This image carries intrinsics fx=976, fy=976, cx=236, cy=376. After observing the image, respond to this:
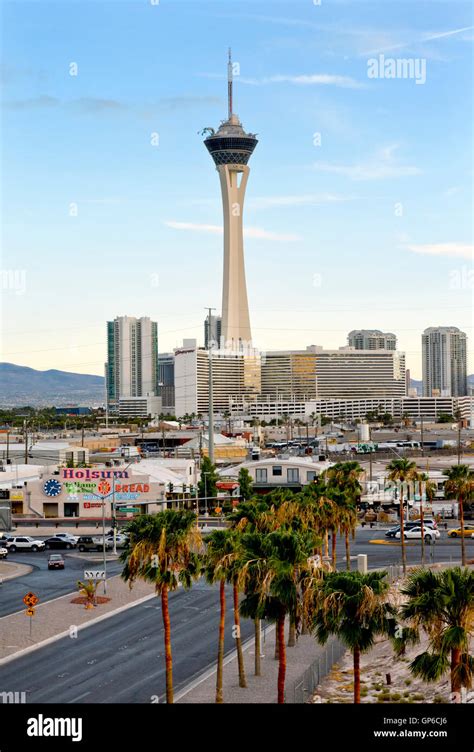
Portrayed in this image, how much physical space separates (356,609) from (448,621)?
108 inches

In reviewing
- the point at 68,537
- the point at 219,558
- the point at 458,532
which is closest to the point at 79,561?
the point at 68,537

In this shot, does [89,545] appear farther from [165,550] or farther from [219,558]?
[165,550]

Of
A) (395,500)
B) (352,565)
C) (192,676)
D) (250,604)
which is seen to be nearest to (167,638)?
(250,604)

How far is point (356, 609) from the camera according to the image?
78.8 feet

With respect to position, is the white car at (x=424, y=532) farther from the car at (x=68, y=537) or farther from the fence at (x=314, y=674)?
the fence at (x=314, y=674)

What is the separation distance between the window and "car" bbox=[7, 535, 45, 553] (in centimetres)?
2827

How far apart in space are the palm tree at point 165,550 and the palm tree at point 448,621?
8125mm

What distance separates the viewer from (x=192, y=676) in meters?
33.4

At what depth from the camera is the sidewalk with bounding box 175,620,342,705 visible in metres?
30.6

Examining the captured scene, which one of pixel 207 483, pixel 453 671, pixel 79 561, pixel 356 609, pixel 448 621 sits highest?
pixel 448 621

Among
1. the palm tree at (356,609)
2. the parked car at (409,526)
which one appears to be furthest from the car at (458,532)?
the palm tree at (356,609)

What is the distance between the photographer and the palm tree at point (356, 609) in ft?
78.5
